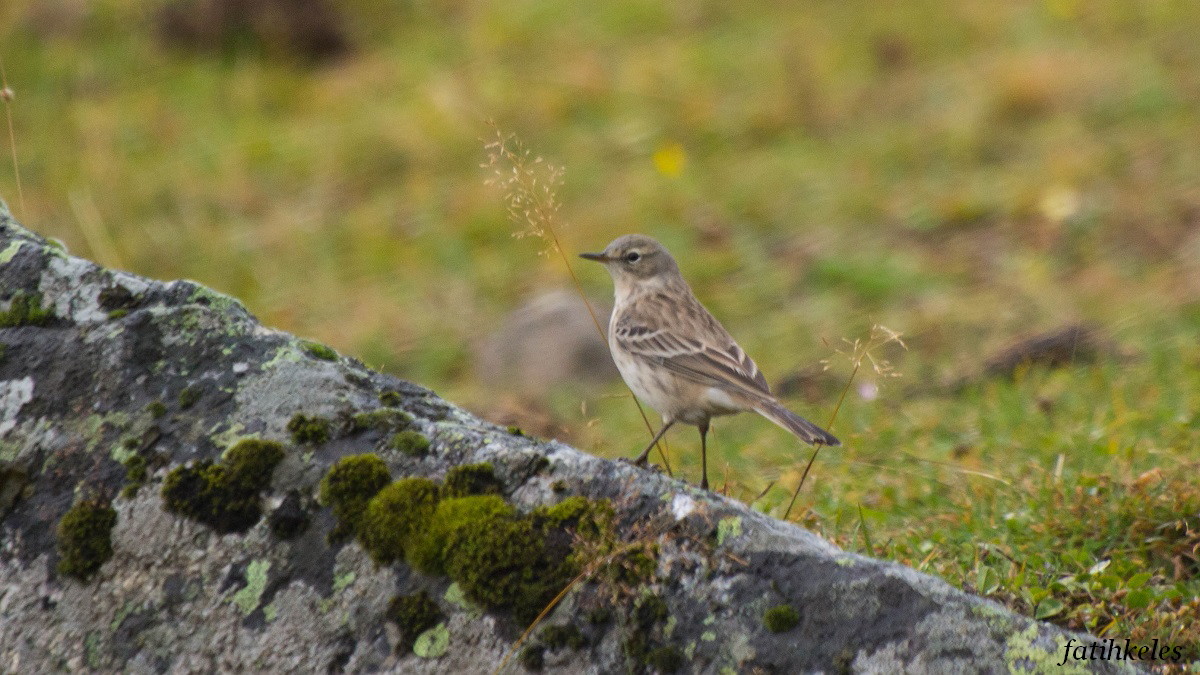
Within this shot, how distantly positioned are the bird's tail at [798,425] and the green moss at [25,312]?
2.59m

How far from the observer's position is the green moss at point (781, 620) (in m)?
3.05

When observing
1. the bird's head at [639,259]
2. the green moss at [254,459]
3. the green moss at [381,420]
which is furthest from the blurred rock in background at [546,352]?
the green moss at [254,459]

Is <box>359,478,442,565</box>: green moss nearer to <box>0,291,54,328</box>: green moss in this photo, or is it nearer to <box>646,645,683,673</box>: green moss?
<box>646,645,683,673</box>: green moss

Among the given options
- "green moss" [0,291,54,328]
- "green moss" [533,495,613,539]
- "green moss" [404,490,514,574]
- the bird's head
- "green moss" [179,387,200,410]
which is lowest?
"green moss" [533,495,613,539]

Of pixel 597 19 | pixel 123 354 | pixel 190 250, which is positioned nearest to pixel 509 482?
pixel 123 354

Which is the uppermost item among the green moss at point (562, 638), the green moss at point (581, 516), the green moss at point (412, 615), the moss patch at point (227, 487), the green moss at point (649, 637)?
the moss patch at point (227, 487)

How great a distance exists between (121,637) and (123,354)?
819 mm

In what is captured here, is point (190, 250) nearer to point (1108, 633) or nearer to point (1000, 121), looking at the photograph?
point (1000, 121)

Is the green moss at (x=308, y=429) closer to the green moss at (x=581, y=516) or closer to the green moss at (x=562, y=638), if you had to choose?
the green moss at (x=581, y=516)

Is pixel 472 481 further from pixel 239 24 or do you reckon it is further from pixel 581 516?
pixel 239 24

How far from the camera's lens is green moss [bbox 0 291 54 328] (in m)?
3.93

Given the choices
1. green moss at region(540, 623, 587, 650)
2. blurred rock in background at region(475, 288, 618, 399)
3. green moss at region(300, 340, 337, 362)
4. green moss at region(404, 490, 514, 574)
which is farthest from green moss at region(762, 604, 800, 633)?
blurred rock in background at region(475, 288, 618, 399)

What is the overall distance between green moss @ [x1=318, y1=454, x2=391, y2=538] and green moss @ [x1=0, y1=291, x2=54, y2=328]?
109cm

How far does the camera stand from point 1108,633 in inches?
161
